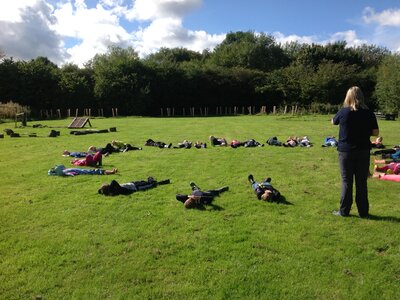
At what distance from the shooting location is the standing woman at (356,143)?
23.5 feet

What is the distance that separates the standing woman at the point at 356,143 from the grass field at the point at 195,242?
0.46 m

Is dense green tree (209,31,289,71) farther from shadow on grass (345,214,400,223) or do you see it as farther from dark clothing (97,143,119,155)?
shadow on grass (345,214,400,223)

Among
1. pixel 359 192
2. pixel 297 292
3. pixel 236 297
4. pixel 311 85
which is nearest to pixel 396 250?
pixel 359 192

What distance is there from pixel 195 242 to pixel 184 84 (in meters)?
55.0

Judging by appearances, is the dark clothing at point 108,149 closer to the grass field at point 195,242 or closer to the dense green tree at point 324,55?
the grass field at point 195,242

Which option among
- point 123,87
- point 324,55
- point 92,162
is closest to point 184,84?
point 123,87

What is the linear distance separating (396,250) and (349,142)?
2.21m

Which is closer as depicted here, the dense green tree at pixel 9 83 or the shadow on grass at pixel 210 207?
the shadow on grass at pixel 210 207

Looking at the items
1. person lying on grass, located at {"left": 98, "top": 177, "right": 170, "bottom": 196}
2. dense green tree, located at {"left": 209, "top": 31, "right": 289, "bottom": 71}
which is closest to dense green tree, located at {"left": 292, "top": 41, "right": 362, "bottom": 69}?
dense green tree, located at {"left": 209, "top": 31, "right": 289, "bottom": 71}

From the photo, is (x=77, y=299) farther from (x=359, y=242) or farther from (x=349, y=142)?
(x=349, y=142)

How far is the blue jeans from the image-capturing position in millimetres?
7215

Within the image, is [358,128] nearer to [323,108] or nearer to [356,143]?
[356,143]

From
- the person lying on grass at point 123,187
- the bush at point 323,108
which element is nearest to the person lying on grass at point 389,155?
the person lying on grass at point 123,187

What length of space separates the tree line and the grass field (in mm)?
42127
